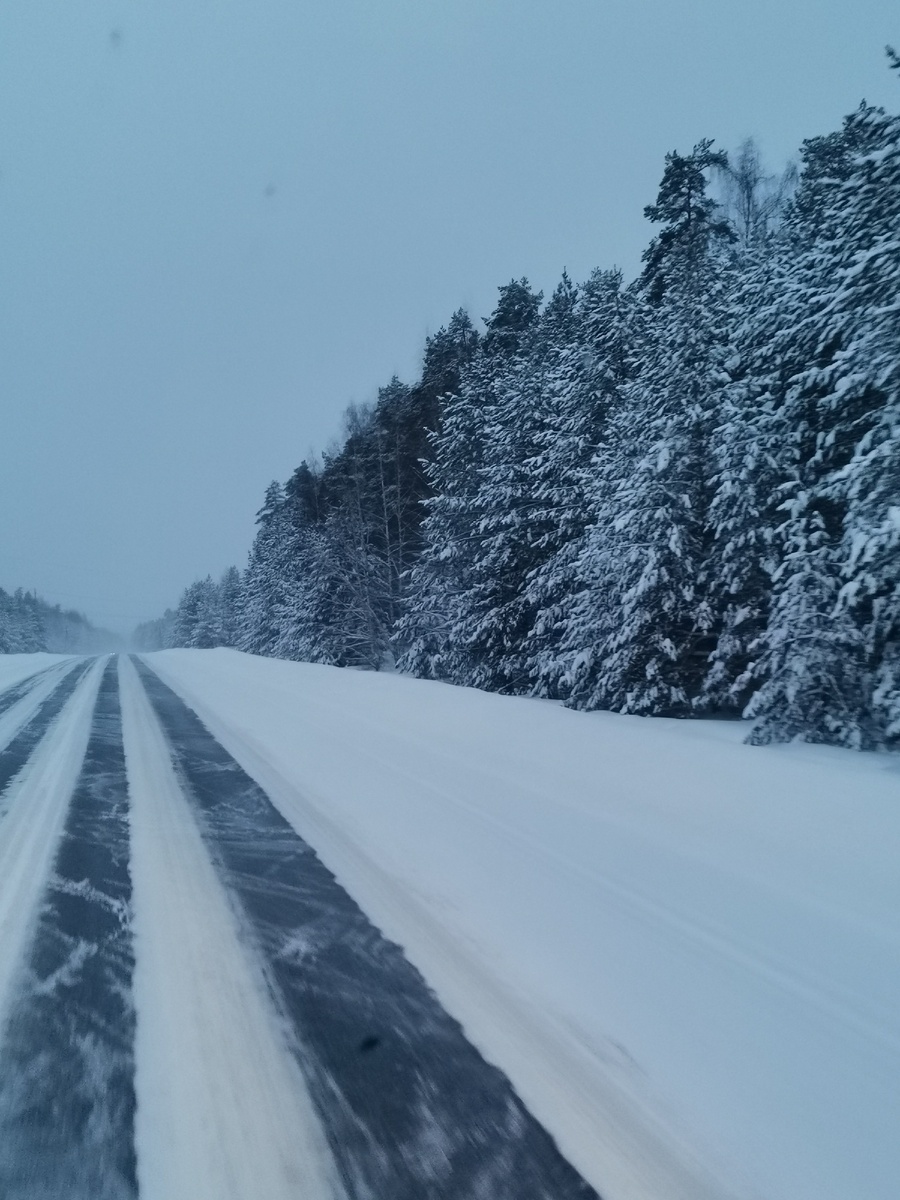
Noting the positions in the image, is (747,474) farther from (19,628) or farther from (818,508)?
(19,628)

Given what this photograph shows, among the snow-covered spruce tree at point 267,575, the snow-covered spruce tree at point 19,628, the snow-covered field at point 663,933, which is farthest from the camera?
the snow-covered spruce tree at point 19,628

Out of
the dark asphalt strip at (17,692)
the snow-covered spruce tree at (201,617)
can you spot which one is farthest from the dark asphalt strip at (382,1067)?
the snow-covered spruce tree at (201,617)

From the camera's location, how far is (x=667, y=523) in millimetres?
11414

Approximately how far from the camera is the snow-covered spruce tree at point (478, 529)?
17172 millimetres

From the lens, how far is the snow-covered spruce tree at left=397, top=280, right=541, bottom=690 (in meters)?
17.2

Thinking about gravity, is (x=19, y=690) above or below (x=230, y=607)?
below

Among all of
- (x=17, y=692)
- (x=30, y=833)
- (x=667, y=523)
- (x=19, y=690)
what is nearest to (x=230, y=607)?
(x=19, y=690)

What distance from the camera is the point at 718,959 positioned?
3.43m

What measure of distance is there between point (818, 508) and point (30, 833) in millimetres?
10649

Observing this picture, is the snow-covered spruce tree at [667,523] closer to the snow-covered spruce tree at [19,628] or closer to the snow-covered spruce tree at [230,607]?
the snow-covered spruce tree at [230,607]

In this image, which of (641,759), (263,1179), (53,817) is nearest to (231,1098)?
(263,1179)

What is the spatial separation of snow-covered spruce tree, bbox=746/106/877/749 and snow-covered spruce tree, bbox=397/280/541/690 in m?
7.54

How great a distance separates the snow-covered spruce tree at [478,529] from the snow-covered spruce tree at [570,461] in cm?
90

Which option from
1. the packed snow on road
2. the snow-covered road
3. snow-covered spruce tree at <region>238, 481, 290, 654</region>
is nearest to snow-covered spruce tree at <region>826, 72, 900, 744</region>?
the packed snow on road
